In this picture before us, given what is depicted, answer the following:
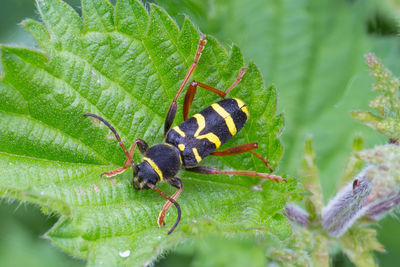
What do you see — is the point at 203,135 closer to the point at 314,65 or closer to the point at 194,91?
the point at 194,91

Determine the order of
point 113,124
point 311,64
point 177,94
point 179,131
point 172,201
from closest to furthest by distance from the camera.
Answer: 1. point 172,201
2. point 113,124
3. point 177,94
4. point 179,131
5. point 311,64

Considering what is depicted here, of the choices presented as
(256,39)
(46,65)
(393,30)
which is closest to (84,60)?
(46,65)

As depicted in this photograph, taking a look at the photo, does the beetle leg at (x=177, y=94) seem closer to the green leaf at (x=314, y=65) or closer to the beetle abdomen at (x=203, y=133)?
the beetle abdomen at (x=203, y=133)

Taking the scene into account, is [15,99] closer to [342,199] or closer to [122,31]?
[122,31]

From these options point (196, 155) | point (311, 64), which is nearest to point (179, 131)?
point (196, 155)

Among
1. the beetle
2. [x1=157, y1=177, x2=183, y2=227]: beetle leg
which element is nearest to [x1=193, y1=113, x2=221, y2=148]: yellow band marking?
the beetle

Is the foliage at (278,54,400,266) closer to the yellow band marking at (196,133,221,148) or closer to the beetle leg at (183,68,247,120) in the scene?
the yellow band marking at (196,133,221,148)
